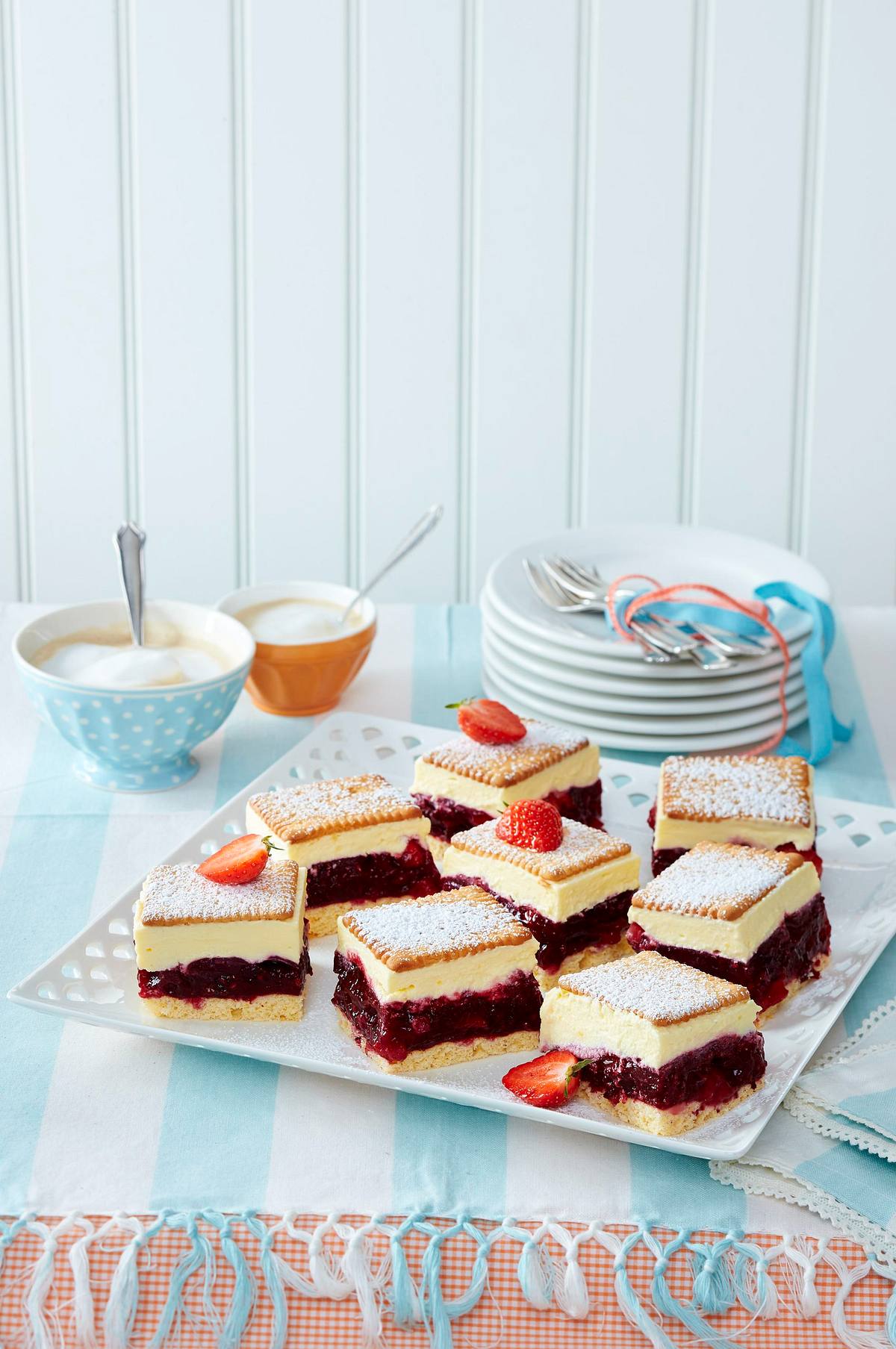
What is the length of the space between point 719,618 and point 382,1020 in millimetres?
1165

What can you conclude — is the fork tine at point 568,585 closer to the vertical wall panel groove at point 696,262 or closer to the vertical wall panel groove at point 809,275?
the vertical wall panel groove at point 696,262

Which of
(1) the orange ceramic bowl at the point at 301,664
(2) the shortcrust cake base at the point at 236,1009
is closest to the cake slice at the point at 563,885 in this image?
(2) the shortcrust cake base at the point at 236,1009

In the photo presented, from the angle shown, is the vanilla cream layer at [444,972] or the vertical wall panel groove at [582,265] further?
the vertical wall panel groove at [582,265]

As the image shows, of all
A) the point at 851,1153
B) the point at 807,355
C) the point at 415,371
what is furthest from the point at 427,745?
Result: the point at 807,355

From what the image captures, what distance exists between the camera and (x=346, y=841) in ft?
6.98

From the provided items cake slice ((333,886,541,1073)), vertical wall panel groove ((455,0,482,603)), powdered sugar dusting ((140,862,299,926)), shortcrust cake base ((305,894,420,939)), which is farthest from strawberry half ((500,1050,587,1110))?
vertical wall panel groove ((455,0,482,603))

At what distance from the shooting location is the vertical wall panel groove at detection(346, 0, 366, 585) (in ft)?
12.2

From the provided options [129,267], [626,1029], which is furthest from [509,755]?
[129,267]

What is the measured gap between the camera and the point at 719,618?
103 inches

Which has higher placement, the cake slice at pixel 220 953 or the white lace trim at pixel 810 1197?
the cake slice at pixel 220 953

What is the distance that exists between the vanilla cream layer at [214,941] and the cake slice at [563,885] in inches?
12.3

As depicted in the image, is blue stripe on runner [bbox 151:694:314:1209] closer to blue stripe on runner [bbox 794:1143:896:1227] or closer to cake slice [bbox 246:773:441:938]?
cake slice [bbox 246:773:441:938]

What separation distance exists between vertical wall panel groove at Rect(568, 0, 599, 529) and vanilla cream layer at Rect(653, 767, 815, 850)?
6.63ft

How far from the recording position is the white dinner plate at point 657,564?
273 centimetres
